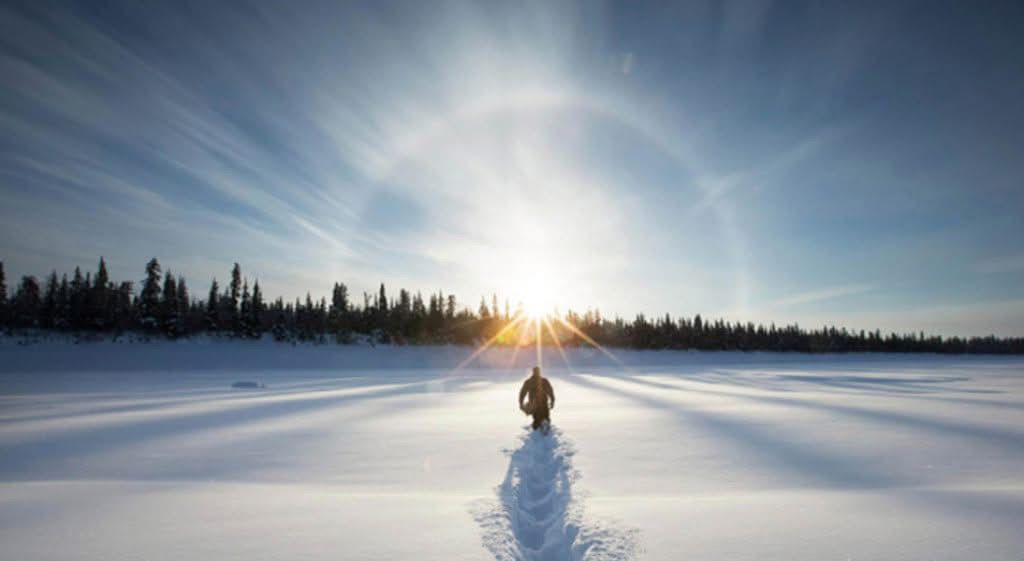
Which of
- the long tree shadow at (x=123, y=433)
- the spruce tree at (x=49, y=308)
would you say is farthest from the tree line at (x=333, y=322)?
the long tree shadow at (x=123, y=433)

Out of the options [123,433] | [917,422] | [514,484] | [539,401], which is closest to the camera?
[514,484]

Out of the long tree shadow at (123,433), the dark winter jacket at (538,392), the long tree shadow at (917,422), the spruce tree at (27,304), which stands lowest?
the long tree shadow at (123,433)

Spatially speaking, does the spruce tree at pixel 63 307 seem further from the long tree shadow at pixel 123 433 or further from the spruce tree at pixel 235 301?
the long tree shadow at pixel 123 433

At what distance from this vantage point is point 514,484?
22.8 feet

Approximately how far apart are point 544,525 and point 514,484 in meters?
1.57

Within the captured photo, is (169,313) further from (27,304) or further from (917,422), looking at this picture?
(917,422)

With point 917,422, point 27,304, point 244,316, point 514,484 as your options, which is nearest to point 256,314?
point 244,316

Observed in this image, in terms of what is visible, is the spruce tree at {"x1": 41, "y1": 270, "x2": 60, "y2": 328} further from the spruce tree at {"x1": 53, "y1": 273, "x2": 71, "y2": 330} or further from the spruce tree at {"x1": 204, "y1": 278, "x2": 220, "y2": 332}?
the spruce tree at {"x1": 204, "y1": 278, "x2": 220, "y2": 332}

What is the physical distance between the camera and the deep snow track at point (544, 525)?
454 centimetres

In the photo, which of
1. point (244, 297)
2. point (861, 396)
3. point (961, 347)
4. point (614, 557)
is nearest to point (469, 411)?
point (614, 557)

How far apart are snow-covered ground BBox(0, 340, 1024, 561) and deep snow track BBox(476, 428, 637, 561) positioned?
0.10 ft

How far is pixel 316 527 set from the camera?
4922mm

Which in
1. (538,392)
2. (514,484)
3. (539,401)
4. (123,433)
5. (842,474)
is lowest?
(123,433)

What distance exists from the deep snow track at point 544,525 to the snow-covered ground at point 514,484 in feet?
0.10
